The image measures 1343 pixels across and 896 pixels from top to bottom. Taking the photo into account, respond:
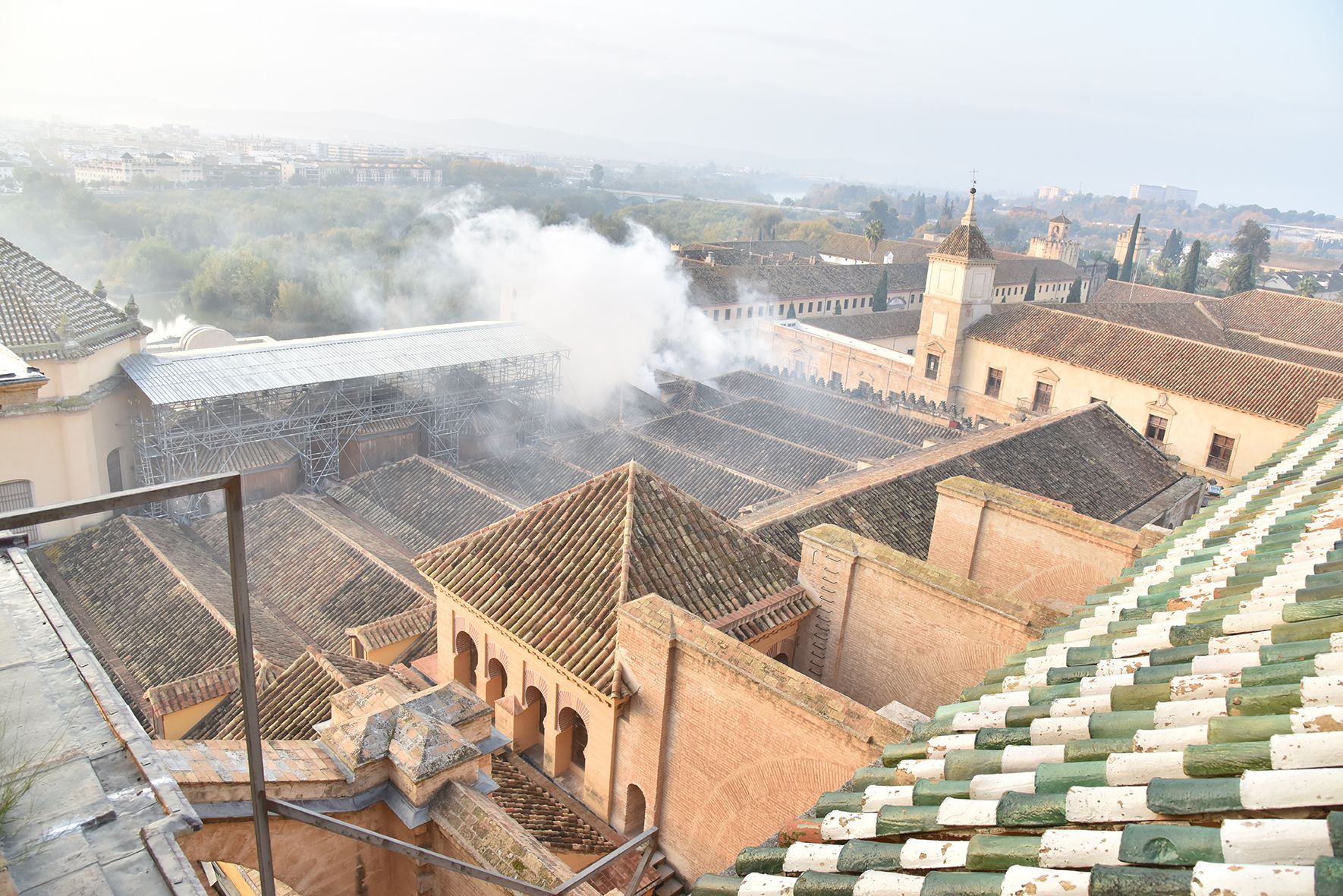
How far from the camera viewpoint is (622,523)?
10.2 metres

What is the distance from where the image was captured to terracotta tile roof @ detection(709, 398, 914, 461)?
26438mm

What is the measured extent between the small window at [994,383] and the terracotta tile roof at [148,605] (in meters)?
29.3

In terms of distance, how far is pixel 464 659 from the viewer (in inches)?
437

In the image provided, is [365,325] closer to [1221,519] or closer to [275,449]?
[275,449]

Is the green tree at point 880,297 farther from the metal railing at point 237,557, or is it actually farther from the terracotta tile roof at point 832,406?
the metal railing at point 237,557

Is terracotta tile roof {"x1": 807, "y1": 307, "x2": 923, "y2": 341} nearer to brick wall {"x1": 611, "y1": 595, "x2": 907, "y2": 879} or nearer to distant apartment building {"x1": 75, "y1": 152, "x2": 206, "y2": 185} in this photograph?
brick wall {"x1": 611, "y1": 595, "x2": 907, "y2": 879}

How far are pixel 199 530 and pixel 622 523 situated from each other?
51.4 feet

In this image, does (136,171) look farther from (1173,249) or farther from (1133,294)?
(1173,249)

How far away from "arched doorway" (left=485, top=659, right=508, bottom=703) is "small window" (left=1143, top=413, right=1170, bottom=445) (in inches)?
1090

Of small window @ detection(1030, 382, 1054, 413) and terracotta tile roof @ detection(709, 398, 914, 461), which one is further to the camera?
small window @ detection(1030, 382, 1054, 413)

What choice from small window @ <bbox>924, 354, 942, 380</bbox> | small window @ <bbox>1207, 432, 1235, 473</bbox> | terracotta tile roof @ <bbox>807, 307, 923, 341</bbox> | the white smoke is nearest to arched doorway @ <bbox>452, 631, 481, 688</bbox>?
the white smoke

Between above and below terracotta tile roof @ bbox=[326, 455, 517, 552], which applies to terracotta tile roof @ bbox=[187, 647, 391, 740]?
above

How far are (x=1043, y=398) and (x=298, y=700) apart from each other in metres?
30.6

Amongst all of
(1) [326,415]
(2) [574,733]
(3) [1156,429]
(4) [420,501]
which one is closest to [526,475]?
(4) [420,501]
